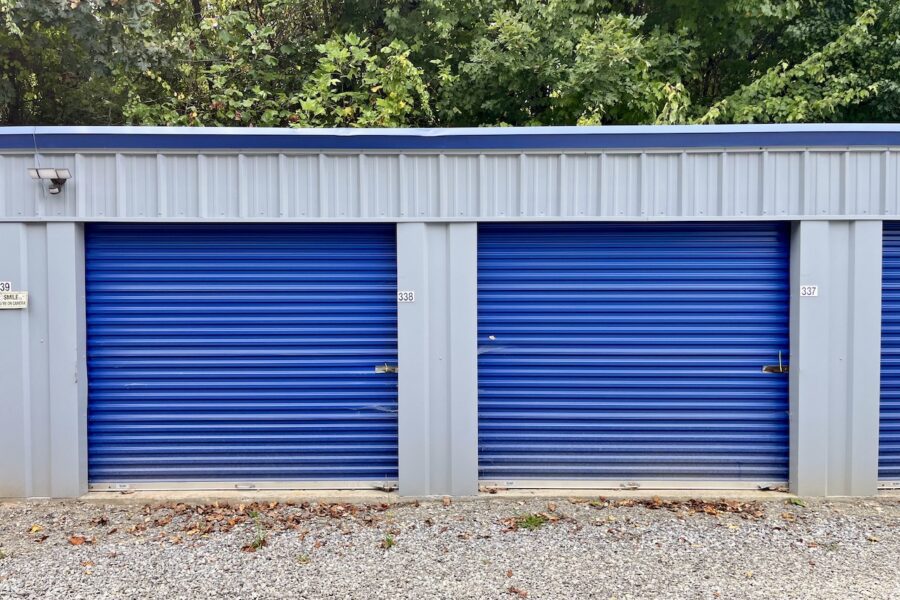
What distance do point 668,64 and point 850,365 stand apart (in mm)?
4933

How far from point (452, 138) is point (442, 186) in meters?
0.41

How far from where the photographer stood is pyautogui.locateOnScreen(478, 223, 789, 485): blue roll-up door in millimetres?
5543

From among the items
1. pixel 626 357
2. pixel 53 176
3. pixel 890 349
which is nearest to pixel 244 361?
pixel 53 176

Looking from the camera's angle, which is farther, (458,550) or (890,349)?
(890,349)

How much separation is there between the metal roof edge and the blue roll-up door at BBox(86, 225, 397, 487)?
2.70 feet

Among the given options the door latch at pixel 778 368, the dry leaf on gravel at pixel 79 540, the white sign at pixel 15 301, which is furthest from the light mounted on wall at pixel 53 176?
the door latch at pixel 778 368

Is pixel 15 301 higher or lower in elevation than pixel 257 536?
higher

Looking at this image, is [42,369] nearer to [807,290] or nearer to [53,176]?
[53,176]

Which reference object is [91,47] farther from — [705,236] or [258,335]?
[705,236]

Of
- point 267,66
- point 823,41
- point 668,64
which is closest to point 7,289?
point 267,66

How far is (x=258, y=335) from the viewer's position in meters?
5.59

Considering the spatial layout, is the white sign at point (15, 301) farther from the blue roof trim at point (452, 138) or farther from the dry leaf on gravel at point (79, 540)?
the dry leaf on gravel at point (79, 540)

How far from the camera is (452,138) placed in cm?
530

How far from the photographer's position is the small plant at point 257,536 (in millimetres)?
4464
